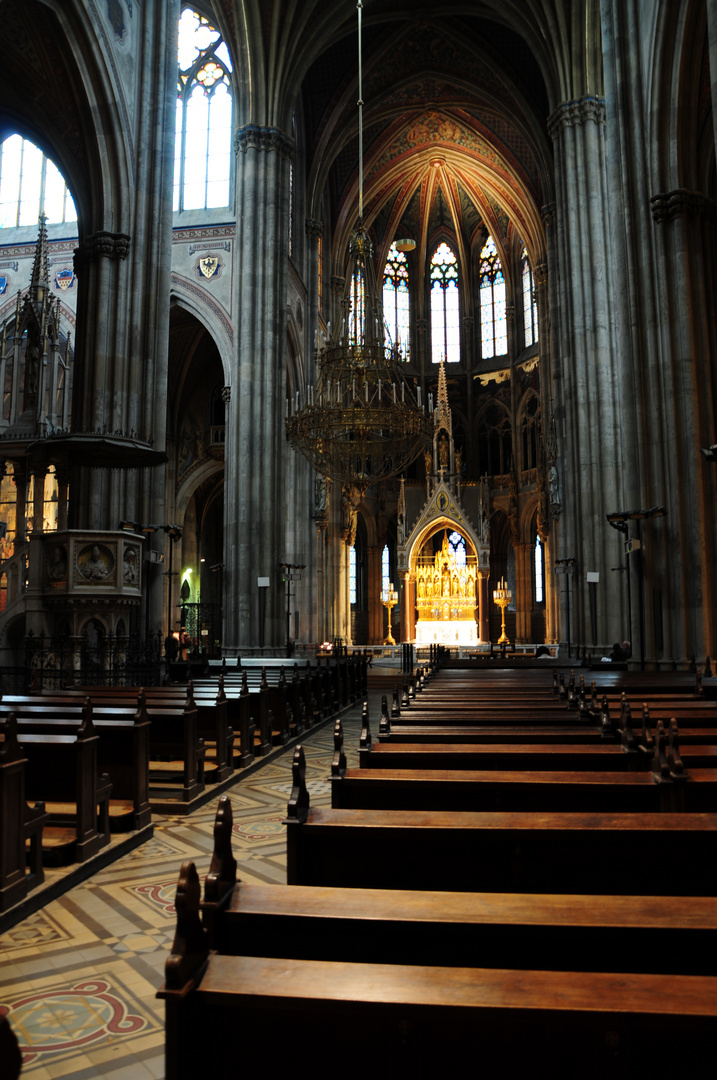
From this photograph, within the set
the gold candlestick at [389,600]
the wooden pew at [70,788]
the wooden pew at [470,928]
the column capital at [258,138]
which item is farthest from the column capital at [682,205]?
the gold candlestick at [389,600]

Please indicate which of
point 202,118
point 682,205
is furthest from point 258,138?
point 682,205

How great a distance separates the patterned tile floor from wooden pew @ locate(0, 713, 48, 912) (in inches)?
6.2

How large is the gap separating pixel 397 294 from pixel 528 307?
6068 mm

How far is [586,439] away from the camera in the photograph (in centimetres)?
1986

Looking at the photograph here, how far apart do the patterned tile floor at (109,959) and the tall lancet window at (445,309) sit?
33784mm

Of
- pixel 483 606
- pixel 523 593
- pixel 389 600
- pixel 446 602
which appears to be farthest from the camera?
pixel 523 593

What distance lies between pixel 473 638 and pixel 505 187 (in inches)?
682

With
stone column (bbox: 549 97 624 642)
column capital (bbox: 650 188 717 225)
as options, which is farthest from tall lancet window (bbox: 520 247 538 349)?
column capital (bbox: 650 188 717 225)

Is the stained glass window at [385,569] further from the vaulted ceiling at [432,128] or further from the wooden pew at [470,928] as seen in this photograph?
the wooden pew at [470,928]

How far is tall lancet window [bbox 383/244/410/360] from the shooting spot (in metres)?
37.3

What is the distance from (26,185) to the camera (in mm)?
23734

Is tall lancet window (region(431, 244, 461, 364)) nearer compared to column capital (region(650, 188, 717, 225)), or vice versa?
column capital (region(650, 188, 717, 225))

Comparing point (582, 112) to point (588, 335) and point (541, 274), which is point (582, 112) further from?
point (541, 274)

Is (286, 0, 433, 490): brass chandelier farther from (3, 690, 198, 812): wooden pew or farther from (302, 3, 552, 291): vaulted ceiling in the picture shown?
(302, 3, 552, 291): vaulted ceiling
